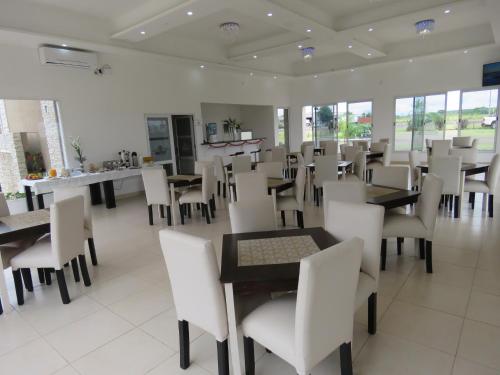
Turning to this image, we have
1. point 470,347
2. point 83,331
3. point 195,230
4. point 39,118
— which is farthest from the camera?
point 39,118

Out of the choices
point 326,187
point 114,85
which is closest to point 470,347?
point 326,187

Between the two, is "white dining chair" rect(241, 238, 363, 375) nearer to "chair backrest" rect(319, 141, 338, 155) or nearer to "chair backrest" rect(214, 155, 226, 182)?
"chair backrest" rect(214, 155, 226, 182)

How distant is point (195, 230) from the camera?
479 cm

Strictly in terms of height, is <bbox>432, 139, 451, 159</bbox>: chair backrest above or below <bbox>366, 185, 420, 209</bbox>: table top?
above

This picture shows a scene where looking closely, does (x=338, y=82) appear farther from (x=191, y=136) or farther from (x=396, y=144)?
(x=191, y=136)

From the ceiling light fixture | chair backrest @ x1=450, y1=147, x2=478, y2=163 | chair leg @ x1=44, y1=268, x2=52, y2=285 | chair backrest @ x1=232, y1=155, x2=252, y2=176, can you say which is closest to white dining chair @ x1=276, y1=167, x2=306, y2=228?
chair backrest @ x1=232, y1=155, x2=252, y2=176

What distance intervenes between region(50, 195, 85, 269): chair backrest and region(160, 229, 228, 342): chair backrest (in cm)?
149

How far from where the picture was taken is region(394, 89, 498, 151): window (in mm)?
9398

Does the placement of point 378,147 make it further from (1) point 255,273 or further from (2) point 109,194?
(1) point 255,273

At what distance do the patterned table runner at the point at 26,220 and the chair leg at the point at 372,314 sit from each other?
281cm

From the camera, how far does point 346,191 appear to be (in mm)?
3193

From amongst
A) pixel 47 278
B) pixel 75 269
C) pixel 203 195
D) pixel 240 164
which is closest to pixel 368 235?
pixel 75 269

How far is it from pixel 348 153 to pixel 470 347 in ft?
18.3

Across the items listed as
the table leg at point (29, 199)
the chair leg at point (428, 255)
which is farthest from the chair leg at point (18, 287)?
the chair leg at point (428, 255)
